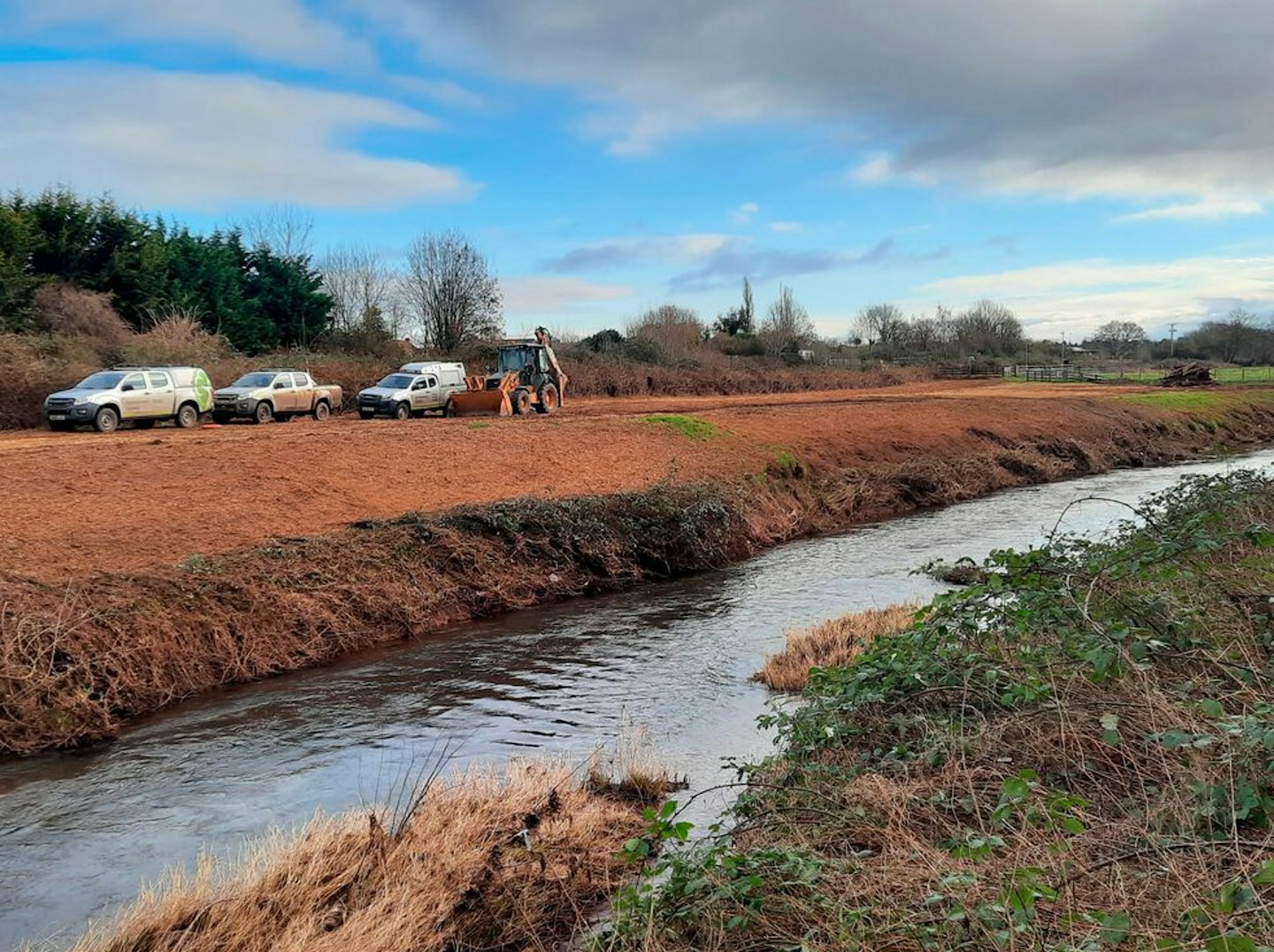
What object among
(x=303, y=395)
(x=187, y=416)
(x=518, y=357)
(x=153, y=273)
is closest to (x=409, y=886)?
(x=187, y=416)

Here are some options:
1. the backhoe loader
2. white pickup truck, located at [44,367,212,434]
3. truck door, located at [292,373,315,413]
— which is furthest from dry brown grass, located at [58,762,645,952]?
truck door, located at [292,373,315,413]

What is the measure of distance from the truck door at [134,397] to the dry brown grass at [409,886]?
23.2 meters

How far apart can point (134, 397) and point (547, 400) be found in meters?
13.5

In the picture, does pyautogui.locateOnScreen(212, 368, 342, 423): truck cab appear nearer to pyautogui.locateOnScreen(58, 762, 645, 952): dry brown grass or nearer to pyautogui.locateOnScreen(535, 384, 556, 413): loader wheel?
pyautogui.locateOnScreen(535, 384, 556, 413): loader wheel

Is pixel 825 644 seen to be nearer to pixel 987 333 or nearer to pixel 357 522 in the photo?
pixel 357 522

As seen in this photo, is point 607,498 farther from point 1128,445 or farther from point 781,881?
point 1128,445

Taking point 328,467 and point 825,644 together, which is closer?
point 825,644

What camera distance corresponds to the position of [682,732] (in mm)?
9258

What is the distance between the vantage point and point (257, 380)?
30703 mm

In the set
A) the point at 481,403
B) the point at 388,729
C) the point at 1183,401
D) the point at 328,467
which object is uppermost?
the point at 481,403

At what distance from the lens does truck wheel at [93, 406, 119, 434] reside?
2544cm

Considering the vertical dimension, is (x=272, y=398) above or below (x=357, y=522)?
above

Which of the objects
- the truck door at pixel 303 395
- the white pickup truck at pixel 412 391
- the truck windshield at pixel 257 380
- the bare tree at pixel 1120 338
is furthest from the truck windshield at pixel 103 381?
the bare tree at pixel 1120 338

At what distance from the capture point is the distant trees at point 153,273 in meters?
35.5
